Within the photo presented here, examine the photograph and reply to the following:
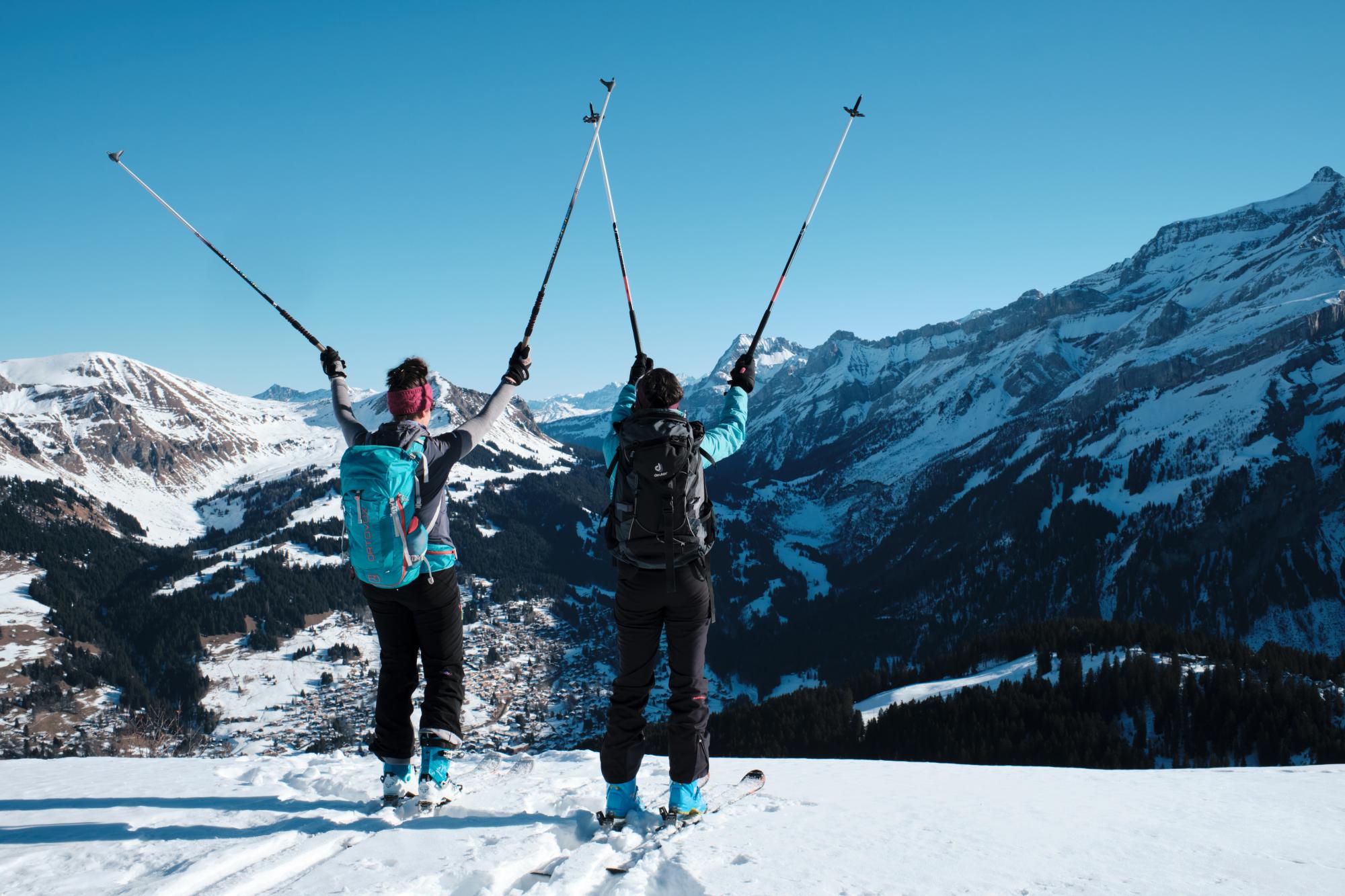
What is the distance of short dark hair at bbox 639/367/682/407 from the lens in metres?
7.00

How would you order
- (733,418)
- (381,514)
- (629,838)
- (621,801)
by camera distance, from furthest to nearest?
(733,418) < (621,801) < (381,514) < (629,838)

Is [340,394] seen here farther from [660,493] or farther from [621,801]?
[621,801]

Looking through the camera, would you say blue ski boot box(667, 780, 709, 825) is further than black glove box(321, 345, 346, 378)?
No

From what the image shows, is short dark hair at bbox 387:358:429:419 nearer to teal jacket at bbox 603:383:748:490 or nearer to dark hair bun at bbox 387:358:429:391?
dark hair bun at bbox 387:358:429:391

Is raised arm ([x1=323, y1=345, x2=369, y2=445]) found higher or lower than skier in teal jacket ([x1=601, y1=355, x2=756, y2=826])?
higher

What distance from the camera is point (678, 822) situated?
6.82m

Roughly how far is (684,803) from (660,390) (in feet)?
13.3

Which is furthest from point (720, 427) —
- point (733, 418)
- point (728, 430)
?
point (733, 418)

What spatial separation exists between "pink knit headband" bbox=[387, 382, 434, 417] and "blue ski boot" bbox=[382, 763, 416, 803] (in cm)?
366

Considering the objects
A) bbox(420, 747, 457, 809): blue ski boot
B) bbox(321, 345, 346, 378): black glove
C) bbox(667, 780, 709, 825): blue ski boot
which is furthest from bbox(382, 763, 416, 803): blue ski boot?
bbox(321, 345, 346, 378): black glove

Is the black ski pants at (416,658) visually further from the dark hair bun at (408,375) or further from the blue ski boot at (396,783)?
the dark hair bun at (408,375)

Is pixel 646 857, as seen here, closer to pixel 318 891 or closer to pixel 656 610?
pixel 656 610

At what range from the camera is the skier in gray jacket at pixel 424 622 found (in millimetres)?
7117

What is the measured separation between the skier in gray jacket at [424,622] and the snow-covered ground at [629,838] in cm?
57
